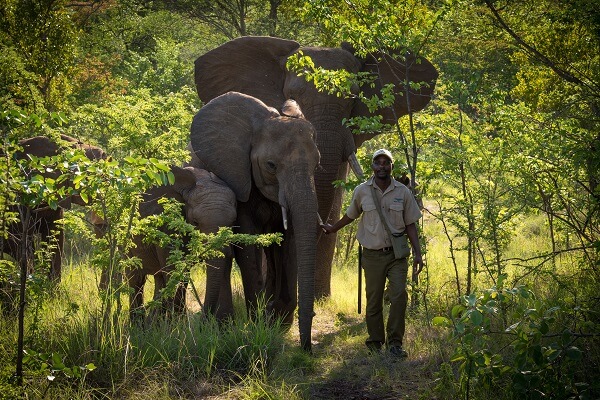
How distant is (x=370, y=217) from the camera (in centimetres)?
931

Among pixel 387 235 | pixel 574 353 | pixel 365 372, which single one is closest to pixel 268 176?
pixel 387 235

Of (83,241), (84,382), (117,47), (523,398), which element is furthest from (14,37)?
(523,398)

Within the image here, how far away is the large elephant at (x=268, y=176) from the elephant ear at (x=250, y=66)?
7.21 ft

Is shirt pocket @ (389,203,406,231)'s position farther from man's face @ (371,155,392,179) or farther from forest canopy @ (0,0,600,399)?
forest canopy @ (0,0,600,399)

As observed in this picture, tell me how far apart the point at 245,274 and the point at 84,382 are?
338 centimetres

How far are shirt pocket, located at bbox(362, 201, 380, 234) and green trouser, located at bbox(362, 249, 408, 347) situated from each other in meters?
0.23

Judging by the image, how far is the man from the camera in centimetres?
922

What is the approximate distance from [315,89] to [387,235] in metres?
3.46

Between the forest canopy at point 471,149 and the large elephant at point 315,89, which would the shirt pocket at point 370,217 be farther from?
the large elephant at point 315,89

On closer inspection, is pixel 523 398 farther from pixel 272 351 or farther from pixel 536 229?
pixel 536 229

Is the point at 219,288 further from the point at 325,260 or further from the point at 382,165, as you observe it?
the point at 325,260

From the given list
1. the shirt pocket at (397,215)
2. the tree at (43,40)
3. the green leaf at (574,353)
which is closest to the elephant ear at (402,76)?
the shirt pocket at (397,215)

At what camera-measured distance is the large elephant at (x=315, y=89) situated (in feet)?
39.6

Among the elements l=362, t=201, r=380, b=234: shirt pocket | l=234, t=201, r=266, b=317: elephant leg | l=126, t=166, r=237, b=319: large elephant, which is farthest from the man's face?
l=234, t=201, r=266, b=317: elephant leg
